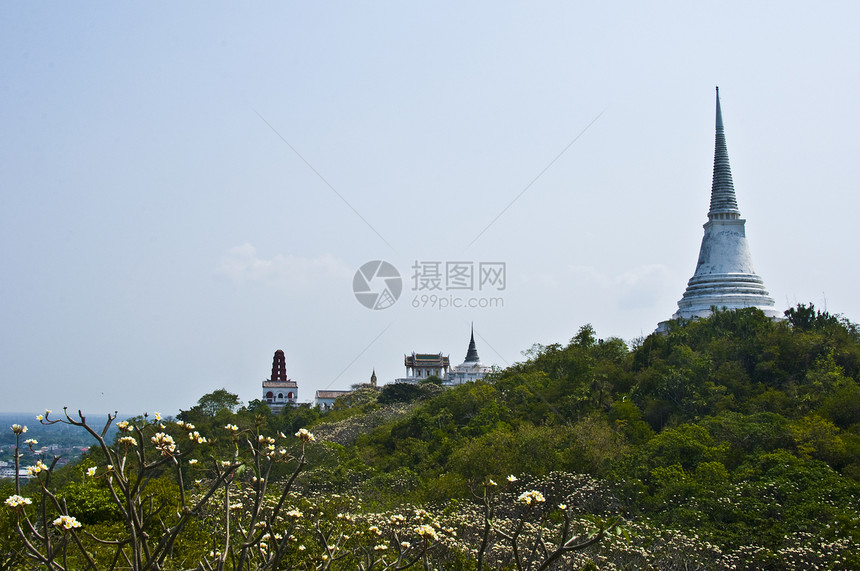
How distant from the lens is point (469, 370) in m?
98.8

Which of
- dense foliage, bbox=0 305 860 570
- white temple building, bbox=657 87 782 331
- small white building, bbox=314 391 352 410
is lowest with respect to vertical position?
dense foliage, bbox=0 305 860 570

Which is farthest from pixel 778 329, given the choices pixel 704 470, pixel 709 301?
pixel 704 470

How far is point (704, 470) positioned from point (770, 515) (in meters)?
3.00

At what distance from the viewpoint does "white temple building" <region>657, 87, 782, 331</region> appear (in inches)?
1818

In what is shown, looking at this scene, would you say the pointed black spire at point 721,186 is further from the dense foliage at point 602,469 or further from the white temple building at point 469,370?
the white temple building at point 469,370

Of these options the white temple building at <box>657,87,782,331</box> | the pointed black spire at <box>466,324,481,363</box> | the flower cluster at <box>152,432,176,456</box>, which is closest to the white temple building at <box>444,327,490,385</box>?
the pointed black spire at <box>466,324,481,363</box>

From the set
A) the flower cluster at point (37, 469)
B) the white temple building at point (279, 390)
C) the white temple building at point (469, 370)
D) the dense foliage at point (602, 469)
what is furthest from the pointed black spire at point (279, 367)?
the flower cluster at point (37, 469)

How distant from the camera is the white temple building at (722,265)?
4619 centimetres

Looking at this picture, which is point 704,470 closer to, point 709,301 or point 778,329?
point 778,329

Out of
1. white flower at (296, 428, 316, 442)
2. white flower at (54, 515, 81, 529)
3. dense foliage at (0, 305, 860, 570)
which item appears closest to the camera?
white flower at (54, 515, 81, 529)

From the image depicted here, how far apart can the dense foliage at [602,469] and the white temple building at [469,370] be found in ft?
156

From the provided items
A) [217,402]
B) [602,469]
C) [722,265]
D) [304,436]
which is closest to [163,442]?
[304,436]

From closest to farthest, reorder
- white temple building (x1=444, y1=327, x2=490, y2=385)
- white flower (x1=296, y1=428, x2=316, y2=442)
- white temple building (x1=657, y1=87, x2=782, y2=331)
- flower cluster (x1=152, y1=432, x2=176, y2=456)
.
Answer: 1. white flower (x1=296, y1=428, x2=316, y2=442)
2. flower cluster (x1=152, y1=432, x2=176, y2=456)
3. white temple building (x1=657, y1=87, x2=782, y2=331)
4. white temple building (x1=444, y1=327, x2=490, y2=385)

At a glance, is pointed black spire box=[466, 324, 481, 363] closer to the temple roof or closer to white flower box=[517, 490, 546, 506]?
the temple roof
